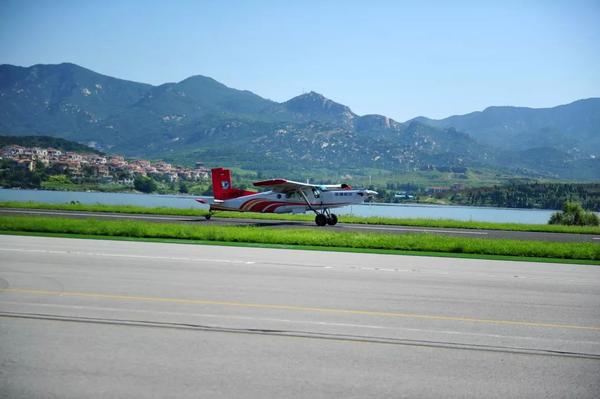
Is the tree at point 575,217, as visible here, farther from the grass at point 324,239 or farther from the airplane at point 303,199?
the grass at point 324,239

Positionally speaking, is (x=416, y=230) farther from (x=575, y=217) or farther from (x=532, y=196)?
(x=532, y=196)

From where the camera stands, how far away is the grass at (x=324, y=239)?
1922 cm

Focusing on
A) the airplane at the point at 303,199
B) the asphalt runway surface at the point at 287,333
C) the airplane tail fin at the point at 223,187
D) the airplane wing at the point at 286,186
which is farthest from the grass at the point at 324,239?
the airplane tail fin at the point at 223,187

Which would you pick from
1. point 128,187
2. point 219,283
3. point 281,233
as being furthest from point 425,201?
point 219,283

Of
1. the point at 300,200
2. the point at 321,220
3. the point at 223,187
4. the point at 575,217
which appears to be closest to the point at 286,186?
the point at 300,200

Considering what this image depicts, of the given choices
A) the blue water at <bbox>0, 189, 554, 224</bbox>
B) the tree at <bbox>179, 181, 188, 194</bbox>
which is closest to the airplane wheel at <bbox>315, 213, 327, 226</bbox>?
the blue water at <bbox>0, 189, 554, 224</bbox>

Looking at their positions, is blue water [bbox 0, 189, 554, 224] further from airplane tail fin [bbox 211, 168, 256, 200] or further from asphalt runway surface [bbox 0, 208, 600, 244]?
asphalt runway surface [bbox 0, 208, 600, 244]

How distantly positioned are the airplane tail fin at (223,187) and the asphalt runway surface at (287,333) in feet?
81.1

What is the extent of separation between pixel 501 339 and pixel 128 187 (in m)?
147

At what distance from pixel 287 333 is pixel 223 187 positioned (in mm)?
31392

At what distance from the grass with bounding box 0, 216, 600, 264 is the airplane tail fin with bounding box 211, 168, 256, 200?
14145 millimetres

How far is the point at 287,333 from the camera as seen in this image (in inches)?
270

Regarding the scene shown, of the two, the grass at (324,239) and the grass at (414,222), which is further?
the grass at (414,222)

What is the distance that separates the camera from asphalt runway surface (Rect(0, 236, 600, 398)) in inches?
203
